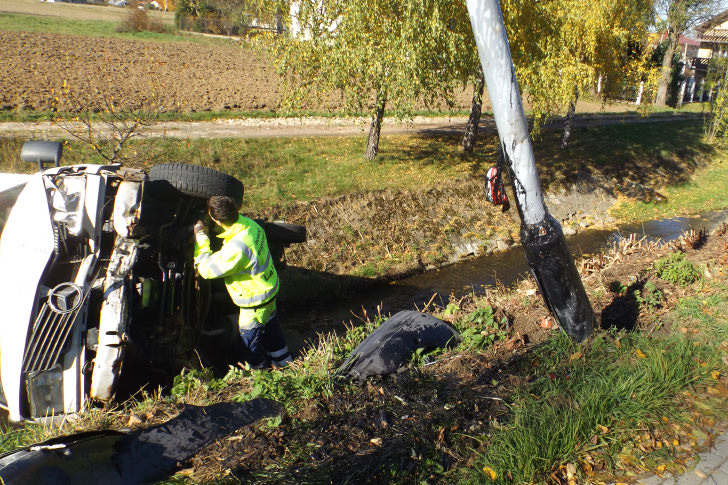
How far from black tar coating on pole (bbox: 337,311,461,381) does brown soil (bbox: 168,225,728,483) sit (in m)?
0.15

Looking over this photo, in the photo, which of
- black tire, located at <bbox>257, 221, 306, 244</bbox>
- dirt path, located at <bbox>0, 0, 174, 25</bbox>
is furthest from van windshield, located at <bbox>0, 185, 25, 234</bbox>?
dirt path, located at <bbox>0, 0, 174, 25</bbox>

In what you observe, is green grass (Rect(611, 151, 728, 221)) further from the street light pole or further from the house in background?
the house in background

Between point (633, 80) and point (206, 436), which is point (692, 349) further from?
point (633, 80)

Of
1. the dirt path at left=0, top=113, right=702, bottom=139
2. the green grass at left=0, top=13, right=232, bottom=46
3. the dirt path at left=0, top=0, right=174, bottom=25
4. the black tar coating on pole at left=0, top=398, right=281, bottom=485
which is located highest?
the dirt path at left=0, top=0, right=174, bottom=25

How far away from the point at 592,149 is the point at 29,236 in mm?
18474

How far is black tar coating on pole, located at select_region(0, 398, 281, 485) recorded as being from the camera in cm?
292

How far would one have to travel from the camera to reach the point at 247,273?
5180mm

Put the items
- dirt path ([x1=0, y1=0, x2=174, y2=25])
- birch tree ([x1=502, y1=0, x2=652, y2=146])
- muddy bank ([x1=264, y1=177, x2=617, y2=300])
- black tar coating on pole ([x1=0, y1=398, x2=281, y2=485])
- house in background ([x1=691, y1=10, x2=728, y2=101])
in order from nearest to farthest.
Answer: black tar coating on pole ([x1=0, y1=398, x2=281, y2=485]) → muddy bank ([x1=264, y1=177, x2=617, y2=300]) → birch tree ([x1=502, y1=0, x2=652, y2=146]) → house in background ([x1=691, y1=10, x2=728, y2=101]) → dirt path ([x1=0, y1=0, x2=174, y2=25])

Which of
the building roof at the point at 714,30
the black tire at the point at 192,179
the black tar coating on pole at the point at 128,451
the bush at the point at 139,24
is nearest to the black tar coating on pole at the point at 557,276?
the black tar coating on pole at the point at 128,451

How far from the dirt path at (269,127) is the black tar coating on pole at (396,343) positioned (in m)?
9.53

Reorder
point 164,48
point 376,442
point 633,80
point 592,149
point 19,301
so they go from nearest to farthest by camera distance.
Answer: point 376,442 → point 19,301 → point 633,80 → point 592,149 → point 164,48

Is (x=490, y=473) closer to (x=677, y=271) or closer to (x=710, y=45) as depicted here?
(x=677, y=271)

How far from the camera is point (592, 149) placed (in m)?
19.6

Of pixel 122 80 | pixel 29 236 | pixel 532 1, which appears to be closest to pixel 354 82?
pixel 532 1
